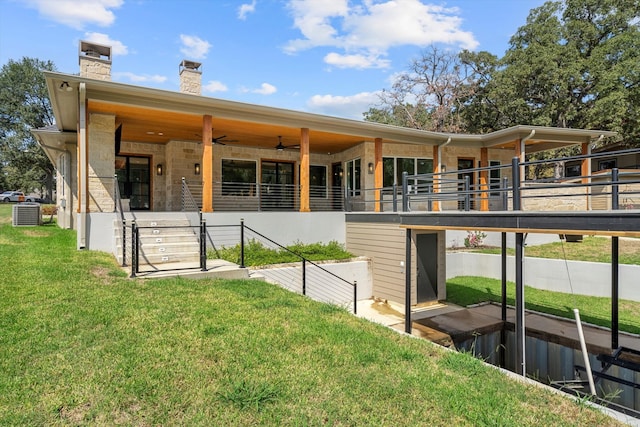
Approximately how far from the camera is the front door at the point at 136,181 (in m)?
13.8

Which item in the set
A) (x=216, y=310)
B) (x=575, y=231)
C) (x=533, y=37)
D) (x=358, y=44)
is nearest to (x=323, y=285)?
(x=216, y=310)

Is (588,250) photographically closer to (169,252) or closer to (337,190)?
(337,190)

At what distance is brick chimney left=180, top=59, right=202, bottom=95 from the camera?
40.5 ft

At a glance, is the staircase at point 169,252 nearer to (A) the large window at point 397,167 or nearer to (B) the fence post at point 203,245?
(B) the fence post at point 203,245

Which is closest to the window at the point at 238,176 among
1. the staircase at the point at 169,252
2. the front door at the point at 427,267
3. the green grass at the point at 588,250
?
the staircase at the point at 169,252

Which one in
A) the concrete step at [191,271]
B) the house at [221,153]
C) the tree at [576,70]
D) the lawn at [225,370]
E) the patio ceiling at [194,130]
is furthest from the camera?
the tree at [576,70]

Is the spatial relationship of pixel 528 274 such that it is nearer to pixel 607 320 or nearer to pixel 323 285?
pixel 607 320

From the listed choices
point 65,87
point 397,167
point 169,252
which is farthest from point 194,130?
point 397,167

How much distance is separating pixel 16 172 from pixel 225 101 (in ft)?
132

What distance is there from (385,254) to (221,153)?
301 inches

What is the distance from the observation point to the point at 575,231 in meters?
4.95

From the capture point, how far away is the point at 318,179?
16750 mm

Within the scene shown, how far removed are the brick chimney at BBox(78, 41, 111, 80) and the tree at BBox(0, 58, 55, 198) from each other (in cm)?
2965

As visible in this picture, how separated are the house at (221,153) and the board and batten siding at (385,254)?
109 centimetres
